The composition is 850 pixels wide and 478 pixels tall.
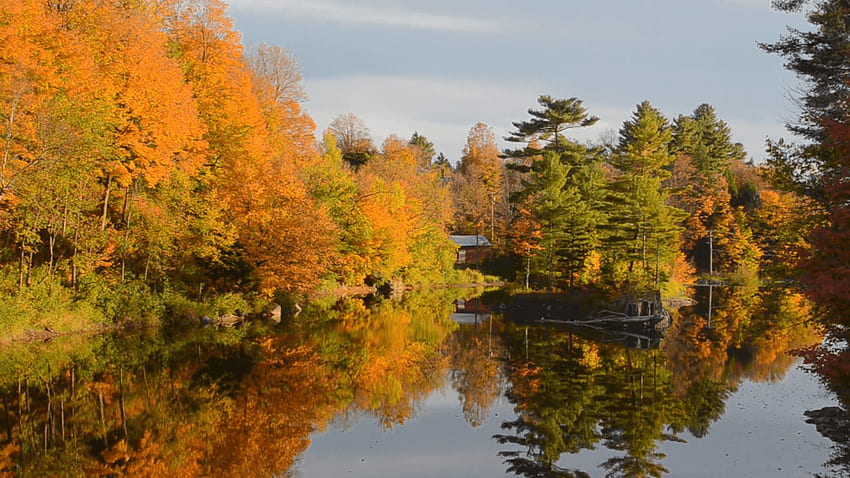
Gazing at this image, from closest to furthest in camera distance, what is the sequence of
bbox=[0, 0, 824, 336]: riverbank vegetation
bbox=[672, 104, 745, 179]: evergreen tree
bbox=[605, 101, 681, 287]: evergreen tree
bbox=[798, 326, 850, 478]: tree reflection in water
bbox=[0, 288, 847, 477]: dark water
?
bbox=[0, 288, 847, 477]: dark water
bbox=[798, 326, 850, 478]: tree reflection in water
bbox=[0, 0, 824, 336]: riverbank vegetation
bbox=[605, 101, 681, 287]: evergreen tree
bbox=[672, 104, 745, 179]: evergreen tree

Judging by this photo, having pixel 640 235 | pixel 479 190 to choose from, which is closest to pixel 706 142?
pixel 479 190

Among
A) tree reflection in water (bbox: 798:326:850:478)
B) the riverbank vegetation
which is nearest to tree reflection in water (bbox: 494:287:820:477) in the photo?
tree reflection in water (bbox: 798:326:850:478)

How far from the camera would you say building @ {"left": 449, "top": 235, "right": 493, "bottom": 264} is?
204ft

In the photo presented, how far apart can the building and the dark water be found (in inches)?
1495

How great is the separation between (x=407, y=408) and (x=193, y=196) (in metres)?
16.4

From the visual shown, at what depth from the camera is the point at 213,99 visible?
28.8 m

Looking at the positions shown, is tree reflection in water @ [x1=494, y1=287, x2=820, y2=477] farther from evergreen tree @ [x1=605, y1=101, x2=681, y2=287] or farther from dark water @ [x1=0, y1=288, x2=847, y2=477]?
evergreen tree @ [x1=605, y1=101, x2=681, y2=287]

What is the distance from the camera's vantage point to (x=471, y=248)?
63406 millimetres

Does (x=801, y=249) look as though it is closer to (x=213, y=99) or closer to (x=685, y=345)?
(x=685, y=345)

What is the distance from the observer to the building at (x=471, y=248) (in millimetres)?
62134

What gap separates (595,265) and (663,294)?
6884mm

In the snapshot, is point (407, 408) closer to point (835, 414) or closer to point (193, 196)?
point (835, 414)

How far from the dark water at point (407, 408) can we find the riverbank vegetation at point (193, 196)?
3.34 metres

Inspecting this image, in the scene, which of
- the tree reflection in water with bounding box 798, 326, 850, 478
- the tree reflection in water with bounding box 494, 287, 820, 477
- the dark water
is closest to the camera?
the dark water
